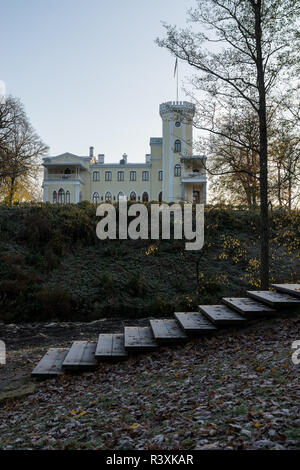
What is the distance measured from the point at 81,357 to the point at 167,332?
1288 millimetres

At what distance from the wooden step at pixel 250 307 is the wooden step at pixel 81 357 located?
2271 millimetres

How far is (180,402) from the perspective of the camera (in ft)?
10.8

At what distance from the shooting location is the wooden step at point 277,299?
17.2ft

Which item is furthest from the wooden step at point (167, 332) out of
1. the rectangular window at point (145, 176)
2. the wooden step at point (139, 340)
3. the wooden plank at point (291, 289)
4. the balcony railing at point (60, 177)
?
the rectangular window at point (145, 176)

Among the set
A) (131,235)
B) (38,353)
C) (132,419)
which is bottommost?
(38,353)

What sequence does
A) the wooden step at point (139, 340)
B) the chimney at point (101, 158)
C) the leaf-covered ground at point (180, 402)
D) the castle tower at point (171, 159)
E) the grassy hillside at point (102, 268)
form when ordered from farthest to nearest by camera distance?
the chimney at point (101, 158) → the castle tower at point (171, 159) → the grassy hillside at point (102, 268) → the wooden step at point (139, 340) → the leaf-covered ground at point (180, 402)

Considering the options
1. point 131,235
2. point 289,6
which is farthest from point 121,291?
point 289,6

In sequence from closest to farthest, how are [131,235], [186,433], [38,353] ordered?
[186,433] < [38,353] < [131,235]

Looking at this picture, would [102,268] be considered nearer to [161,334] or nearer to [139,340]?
[139,340]

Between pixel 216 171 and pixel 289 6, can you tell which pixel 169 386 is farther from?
pixel 289 6

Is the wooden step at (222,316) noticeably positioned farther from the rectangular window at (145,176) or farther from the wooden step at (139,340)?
the rectangular window at (145,176)

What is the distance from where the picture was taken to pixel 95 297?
10781 millimetres

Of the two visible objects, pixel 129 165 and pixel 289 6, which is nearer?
pixel 289 6
